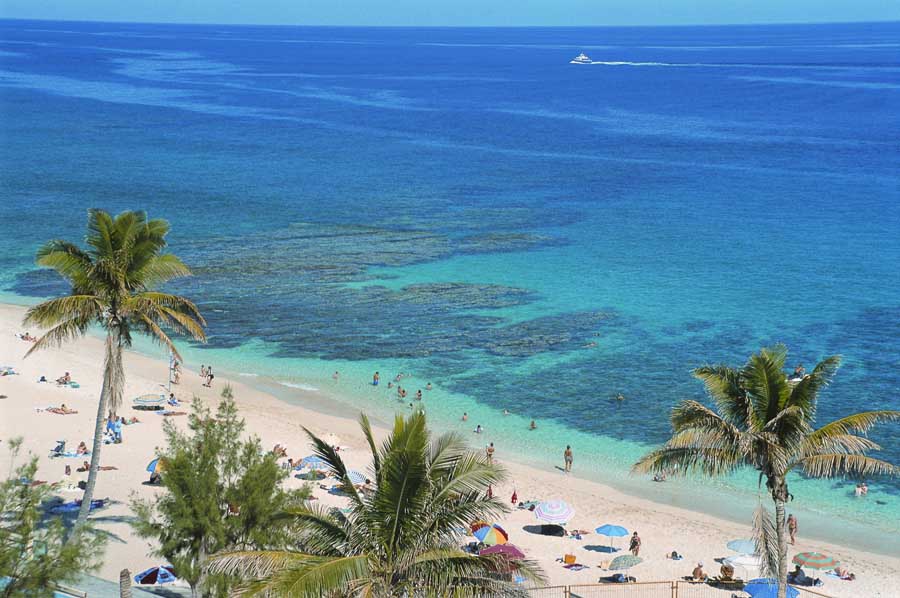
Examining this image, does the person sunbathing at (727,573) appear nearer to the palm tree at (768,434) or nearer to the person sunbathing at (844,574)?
the person sunbathing at (844,574)

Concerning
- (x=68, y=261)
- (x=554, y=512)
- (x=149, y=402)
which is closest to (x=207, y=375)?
(x=149, y=402)

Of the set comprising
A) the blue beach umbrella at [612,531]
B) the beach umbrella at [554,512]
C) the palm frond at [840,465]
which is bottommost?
the blue beach umbrella at [612,531]

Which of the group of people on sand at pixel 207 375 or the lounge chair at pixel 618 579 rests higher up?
the group of people on sand at pixel 207 375

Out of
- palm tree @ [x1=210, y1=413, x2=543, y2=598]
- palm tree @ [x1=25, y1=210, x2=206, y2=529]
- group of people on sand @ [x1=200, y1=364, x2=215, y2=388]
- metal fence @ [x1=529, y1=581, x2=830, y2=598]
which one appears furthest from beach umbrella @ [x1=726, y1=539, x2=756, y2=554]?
group of people on sand @ [x1=200, y1=364, x2=215, y2=388]

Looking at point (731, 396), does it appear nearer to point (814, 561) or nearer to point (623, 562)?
point (623, 562)

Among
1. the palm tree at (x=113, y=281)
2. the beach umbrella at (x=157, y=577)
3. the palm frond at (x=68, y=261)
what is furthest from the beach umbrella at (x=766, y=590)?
the palm frond at (x=68, y=261)

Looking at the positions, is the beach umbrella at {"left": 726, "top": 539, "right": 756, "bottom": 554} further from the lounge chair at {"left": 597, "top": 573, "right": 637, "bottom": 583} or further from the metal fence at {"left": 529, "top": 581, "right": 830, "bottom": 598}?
the lounge chair at {"left": 597, "top": 573, "right": 637, "bottom": 583}
